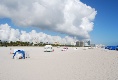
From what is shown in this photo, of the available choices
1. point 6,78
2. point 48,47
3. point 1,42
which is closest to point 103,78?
point 6,78

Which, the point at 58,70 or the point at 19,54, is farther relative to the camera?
the point at 19,54

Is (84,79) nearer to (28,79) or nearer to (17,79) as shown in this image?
(28,79)

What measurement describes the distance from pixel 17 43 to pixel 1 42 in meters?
15.1

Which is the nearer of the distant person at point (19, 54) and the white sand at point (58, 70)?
the white sand at point (58, 70)

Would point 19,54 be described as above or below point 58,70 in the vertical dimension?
above

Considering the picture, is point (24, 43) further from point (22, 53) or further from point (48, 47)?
point (22, 53)

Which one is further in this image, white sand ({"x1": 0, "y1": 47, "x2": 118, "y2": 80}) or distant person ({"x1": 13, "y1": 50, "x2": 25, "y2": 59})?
distant person ({"x1": 13, "y1": 50, "x2": 25, "y2": 59})

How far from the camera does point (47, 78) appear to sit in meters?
11.1

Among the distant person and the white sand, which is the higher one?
the distant person

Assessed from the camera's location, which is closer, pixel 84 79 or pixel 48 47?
pixel 84 79

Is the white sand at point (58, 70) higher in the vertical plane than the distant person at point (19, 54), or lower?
lower

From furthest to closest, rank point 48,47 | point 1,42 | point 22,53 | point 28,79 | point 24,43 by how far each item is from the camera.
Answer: point 24,43 → point 1,42 → point 48,47 → point 22,53 → point 28,79

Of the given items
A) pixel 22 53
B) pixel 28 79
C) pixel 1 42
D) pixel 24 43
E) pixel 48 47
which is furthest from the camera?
pixel 24 43

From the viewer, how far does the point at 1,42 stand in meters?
171
